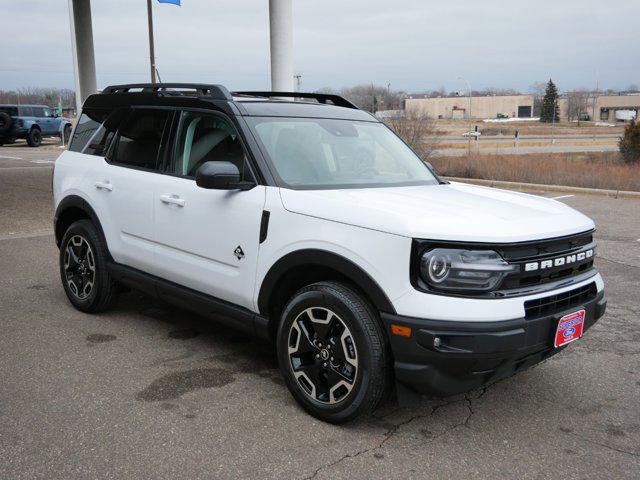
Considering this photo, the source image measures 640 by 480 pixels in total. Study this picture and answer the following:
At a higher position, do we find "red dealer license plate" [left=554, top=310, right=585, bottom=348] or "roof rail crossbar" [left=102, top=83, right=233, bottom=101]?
"roof rail crossbar" [left=102, top=83, right=233, bottom=101]

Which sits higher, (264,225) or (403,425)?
(264,225)

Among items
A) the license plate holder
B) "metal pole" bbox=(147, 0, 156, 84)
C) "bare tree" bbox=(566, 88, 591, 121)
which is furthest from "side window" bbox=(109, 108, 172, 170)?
"bare tree" bbox=(566, 88, 591, 121)

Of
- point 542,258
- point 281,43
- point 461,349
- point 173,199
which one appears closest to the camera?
point 461,349

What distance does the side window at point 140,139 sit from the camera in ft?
15.6

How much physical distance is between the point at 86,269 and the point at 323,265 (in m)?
2.79

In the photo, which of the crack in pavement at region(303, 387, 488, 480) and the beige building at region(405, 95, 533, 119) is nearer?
the crack in pavement at region(303, 387, 488, 480)

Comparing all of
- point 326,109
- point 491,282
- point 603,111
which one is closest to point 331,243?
point 491,282

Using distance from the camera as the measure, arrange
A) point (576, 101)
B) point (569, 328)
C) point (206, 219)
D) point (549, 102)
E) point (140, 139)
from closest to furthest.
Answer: point (569, 328)
point (206, 219)
point (140, 139)
point (549, 102)
point (576, 101)

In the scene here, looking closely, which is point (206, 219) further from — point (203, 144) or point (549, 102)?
point (549, 102)

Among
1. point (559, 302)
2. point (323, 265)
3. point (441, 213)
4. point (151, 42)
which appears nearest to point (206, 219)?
point (323, 265)

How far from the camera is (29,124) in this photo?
100 ft

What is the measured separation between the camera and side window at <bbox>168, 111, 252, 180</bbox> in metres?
4.17

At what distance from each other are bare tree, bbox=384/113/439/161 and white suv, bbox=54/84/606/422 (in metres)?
15.8

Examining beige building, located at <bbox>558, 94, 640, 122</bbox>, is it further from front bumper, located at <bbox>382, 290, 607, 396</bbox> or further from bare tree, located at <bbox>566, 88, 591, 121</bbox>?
front bumper, located at <bbox>382, 290, 607, 396</bbox>
